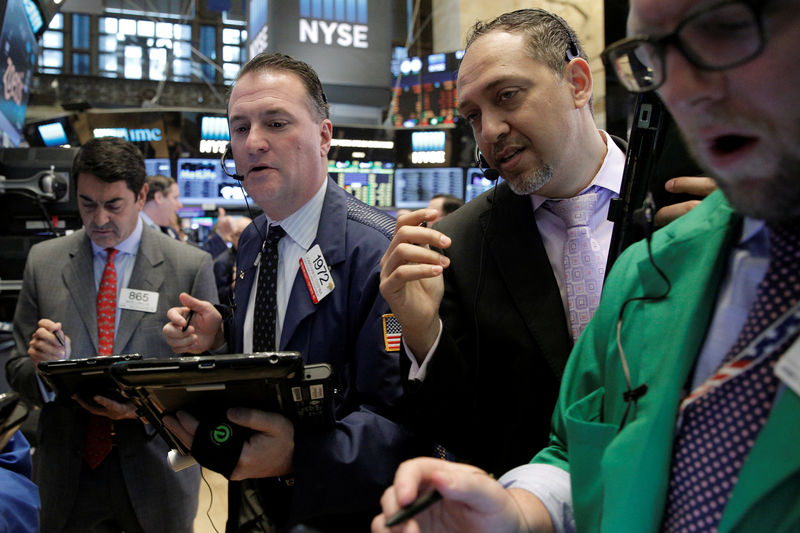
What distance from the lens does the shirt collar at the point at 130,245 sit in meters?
2.73

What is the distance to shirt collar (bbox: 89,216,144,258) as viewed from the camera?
2.73 metres

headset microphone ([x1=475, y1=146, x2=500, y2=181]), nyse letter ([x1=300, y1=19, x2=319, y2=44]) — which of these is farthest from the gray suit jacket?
nyse letter ([x1=300, y1=19, x2=319, y2=44])

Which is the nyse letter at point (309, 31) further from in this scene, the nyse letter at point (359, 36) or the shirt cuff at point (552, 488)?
the shirt cuff at point (552, 488)

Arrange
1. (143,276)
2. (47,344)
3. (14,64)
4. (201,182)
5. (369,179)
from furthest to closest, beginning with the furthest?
(369,179) < (201,182) < (14,64) < (143,276) < (47,344)

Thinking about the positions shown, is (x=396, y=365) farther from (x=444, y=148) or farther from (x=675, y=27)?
(x=444, y=148)

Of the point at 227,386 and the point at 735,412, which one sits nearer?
the point at 735,412

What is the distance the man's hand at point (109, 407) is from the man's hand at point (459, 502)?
4.49ft

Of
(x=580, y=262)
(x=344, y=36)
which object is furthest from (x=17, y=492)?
(x=344, y=36)

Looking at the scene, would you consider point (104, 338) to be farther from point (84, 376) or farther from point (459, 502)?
point (459, 502)

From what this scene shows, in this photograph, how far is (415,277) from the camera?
1.29 metres

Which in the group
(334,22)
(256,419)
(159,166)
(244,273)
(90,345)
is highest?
(334,22)

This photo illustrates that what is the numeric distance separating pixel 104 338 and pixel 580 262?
74.3 inches

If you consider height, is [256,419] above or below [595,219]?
below

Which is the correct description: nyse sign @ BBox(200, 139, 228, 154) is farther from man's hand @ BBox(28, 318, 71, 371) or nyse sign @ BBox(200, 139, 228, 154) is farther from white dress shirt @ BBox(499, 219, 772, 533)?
white dress shirt @ BBox(499, 219, 772, 533)
